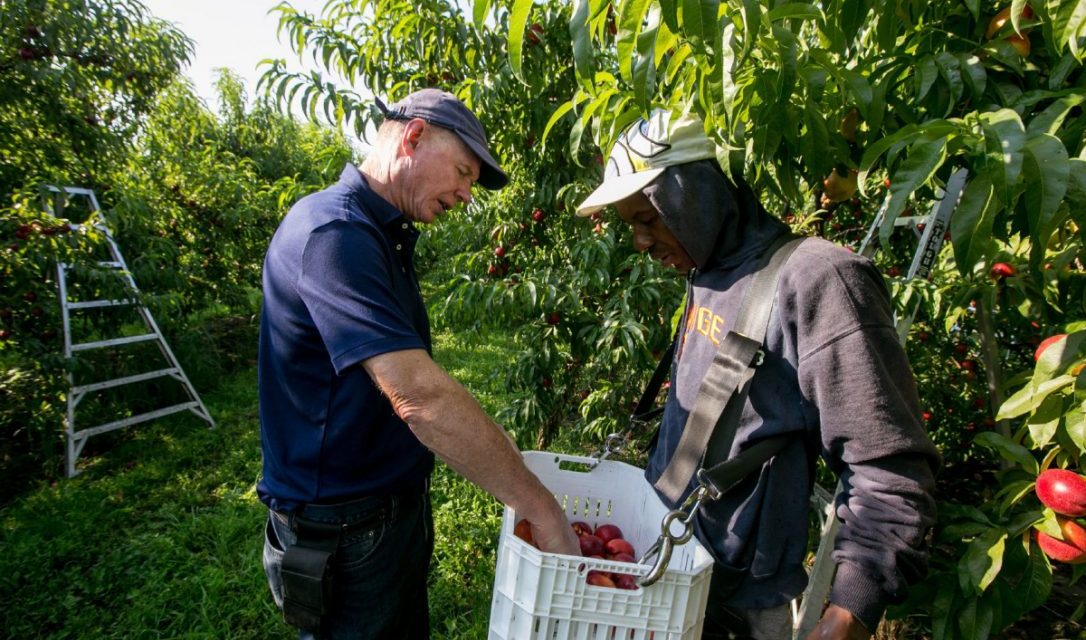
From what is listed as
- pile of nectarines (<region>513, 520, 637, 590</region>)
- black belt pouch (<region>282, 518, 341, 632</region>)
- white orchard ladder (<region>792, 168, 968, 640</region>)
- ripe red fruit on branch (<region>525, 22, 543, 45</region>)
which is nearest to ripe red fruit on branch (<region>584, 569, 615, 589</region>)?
pile of nectarines (<region>513, 520, 637, 590</region>)

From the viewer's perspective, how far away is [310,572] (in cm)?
143

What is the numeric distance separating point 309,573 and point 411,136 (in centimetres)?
117

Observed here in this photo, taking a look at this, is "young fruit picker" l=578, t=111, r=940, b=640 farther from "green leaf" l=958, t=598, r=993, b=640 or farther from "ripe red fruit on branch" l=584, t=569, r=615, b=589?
"green leaf" l=958, t=598, r=993, b=640

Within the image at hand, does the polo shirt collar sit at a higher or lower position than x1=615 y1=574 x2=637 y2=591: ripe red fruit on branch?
higher

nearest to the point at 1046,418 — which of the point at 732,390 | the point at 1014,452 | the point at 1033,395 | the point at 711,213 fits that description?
the point at 1033,395

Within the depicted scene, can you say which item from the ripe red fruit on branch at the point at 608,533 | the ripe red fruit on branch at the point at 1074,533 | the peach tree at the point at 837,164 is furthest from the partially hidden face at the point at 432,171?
the ripe red fruit on branch at the point at 1074,533

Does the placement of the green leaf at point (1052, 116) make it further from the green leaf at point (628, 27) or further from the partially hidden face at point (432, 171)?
the partially hidden face at point (432, 171)

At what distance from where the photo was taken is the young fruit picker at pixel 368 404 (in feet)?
3.91

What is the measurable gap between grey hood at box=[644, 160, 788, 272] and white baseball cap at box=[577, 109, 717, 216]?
0.02 metres

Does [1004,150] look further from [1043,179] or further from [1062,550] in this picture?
[1062,550]

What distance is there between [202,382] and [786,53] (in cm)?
623

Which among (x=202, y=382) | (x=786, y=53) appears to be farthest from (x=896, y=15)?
(x=202, y=382)

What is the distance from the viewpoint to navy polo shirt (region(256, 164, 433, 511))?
120cm

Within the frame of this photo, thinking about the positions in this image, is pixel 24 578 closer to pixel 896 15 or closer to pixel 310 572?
pixel 310 572
